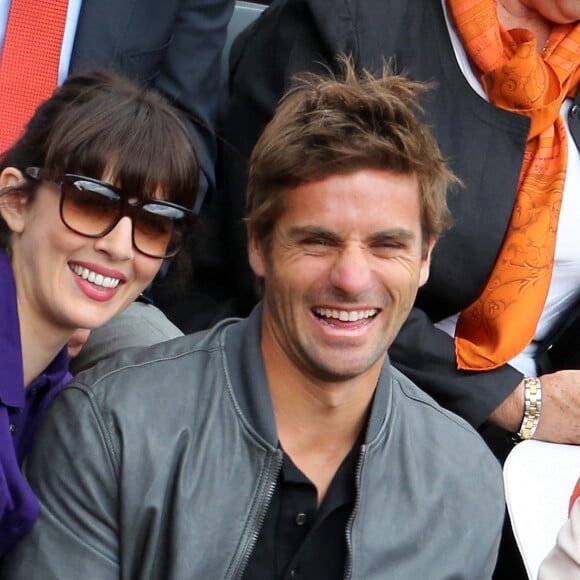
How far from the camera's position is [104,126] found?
217 centimetres

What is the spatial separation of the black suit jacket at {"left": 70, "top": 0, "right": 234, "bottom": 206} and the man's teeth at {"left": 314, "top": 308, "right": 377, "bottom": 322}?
2.73 ft

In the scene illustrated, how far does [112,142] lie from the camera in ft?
7.04

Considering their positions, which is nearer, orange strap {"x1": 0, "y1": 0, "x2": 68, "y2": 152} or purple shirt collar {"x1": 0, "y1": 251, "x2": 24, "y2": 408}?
purple shirt collar {"x1": 0, "y1": 251, "x2": 24, "y2": 408}

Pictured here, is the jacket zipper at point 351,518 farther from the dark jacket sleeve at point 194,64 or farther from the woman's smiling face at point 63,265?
the dark jacket sleeve at point 194,64

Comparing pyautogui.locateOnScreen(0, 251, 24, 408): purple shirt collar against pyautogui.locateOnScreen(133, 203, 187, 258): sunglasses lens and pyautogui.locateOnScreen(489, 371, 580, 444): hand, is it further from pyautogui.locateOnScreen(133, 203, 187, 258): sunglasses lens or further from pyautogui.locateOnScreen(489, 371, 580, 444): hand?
Answer: pyautogui.locateOnScreen(489, 371, 580, 444): hand

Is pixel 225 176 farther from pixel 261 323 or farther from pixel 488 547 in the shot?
pixel 488 547

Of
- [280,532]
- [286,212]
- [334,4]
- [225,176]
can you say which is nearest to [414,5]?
[334,4]

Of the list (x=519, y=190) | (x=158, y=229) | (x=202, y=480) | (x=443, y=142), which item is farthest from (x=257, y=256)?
(x=519, y=190)

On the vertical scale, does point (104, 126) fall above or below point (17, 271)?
above

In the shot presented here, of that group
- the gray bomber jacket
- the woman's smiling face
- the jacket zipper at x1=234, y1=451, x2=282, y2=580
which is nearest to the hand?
the gray bomber jacket

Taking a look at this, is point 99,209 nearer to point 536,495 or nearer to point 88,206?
point 88,206

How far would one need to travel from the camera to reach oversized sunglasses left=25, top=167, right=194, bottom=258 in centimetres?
208

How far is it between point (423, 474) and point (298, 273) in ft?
1.43

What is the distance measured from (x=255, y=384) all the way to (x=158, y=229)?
0.34 metres
